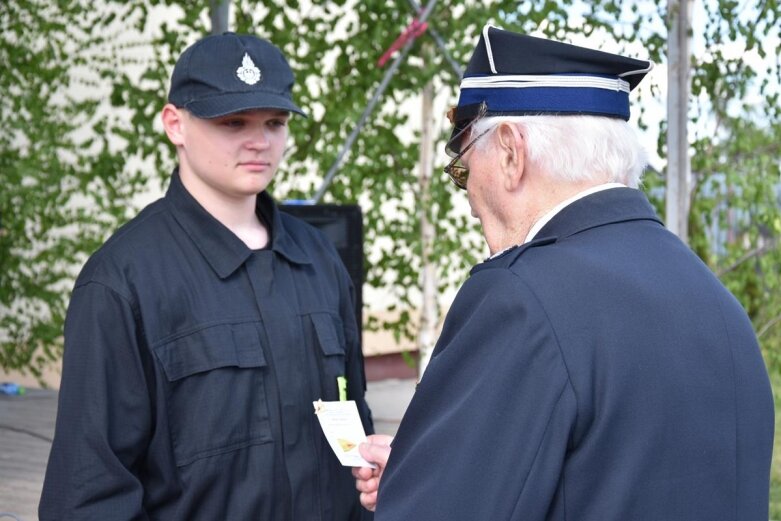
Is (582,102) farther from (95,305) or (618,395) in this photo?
(95,305)

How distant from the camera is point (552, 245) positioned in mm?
1737

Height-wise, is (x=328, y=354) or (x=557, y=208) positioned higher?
(x=557, y=208)

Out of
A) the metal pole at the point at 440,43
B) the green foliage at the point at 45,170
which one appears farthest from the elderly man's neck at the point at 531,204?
the green foliage at the point at 45,170

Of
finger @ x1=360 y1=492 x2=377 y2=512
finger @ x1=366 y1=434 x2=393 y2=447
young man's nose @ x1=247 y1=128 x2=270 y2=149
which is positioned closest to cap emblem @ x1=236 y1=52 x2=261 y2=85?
young man's nose @ x1=247 y1=128 x2=270 y2=149

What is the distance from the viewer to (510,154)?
1848 mm

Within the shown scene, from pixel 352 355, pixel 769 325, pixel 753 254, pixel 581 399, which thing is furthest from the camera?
pixel 753 254

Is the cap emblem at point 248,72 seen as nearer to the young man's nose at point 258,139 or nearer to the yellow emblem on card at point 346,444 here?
the young man's nose at point 258,139

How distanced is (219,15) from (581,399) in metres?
5.08

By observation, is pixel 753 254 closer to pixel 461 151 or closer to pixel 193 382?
pixel 193 382

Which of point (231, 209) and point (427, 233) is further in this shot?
point (427, 233)

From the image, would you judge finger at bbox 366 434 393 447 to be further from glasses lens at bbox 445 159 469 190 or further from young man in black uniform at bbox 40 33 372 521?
glasses lens at bbox 445 159 469 190

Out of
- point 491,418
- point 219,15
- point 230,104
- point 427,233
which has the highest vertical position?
point 219,15

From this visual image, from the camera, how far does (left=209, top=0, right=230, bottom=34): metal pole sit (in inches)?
248

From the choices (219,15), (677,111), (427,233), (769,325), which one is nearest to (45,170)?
(219,15)
